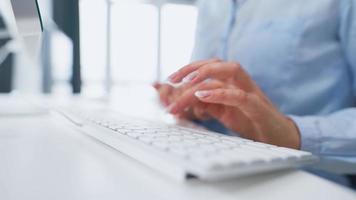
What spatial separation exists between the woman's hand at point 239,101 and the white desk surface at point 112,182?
12 centimetres

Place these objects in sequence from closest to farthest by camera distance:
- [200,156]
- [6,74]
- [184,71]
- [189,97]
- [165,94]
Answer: [200,156]
[184,71]
[189,97]
[165,94]
[6,74]

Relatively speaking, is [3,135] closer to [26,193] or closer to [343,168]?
[26,193]

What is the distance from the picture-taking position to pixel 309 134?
39 cm

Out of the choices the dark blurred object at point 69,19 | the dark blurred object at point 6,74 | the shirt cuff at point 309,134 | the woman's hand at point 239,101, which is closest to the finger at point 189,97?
the woman's hand at point 239,101

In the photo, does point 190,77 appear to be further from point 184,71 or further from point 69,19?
point 69,19

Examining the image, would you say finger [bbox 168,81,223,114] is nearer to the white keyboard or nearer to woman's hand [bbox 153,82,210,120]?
woman's hand [bbox 153,82,210,120]

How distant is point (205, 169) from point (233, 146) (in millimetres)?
64

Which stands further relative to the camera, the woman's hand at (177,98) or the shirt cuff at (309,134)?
the woman's hand at (177,98)

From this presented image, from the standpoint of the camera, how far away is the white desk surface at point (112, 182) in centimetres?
16

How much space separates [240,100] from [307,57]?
0.75 ft

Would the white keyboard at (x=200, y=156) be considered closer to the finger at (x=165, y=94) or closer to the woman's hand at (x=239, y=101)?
the woman's hand at (x=239, y=101)

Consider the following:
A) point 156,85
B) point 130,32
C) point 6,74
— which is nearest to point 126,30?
point 130,32

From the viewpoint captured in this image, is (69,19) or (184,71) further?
(69,19)

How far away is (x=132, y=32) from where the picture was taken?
58 cm
